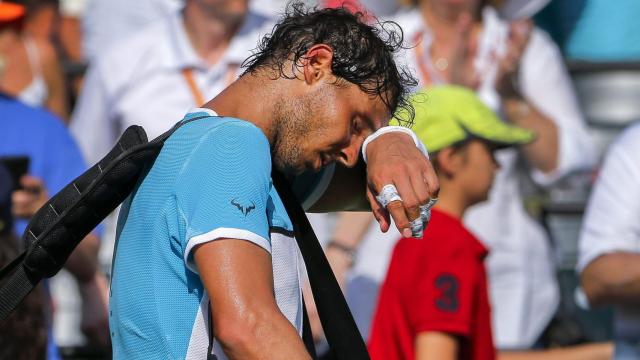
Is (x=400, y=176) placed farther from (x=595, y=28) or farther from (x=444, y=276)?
(x=595, y=28)

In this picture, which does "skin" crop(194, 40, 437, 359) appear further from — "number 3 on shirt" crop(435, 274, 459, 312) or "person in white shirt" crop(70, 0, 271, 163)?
"person in white shirt" crop(70, 0, 271, 163)

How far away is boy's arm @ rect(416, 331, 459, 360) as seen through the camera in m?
3.64

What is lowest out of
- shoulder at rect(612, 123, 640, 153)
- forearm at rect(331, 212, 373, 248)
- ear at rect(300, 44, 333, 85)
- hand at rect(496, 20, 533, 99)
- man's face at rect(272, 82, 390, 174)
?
shoulder at rect(612, 123, 640, 153)

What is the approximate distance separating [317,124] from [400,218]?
0.29m

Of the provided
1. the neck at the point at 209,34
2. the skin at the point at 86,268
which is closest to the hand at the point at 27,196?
the skin at the point at 86,268

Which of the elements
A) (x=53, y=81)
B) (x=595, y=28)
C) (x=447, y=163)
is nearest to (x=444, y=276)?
(x=447, y=163)

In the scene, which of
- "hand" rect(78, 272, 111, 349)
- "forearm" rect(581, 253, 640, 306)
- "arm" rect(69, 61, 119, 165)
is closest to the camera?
"forearm" rect(581, 253, 640, 306)

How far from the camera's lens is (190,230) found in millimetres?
2209

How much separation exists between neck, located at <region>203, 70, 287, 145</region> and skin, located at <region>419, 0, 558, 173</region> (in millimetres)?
2901

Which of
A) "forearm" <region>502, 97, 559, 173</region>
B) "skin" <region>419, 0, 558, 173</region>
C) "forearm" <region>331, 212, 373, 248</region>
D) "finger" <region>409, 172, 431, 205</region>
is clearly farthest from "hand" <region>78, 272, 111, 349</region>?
"finger" <region>409, 172, 431, 205</region>

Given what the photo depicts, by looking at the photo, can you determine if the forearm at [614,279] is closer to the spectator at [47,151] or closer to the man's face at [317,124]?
→ the spectator at [47,151]

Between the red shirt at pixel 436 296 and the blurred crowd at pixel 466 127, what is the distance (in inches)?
11.2

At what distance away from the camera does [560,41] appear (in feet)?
20.0

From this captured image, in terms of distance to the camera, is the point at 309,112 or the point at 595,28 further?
the point at 595,28
